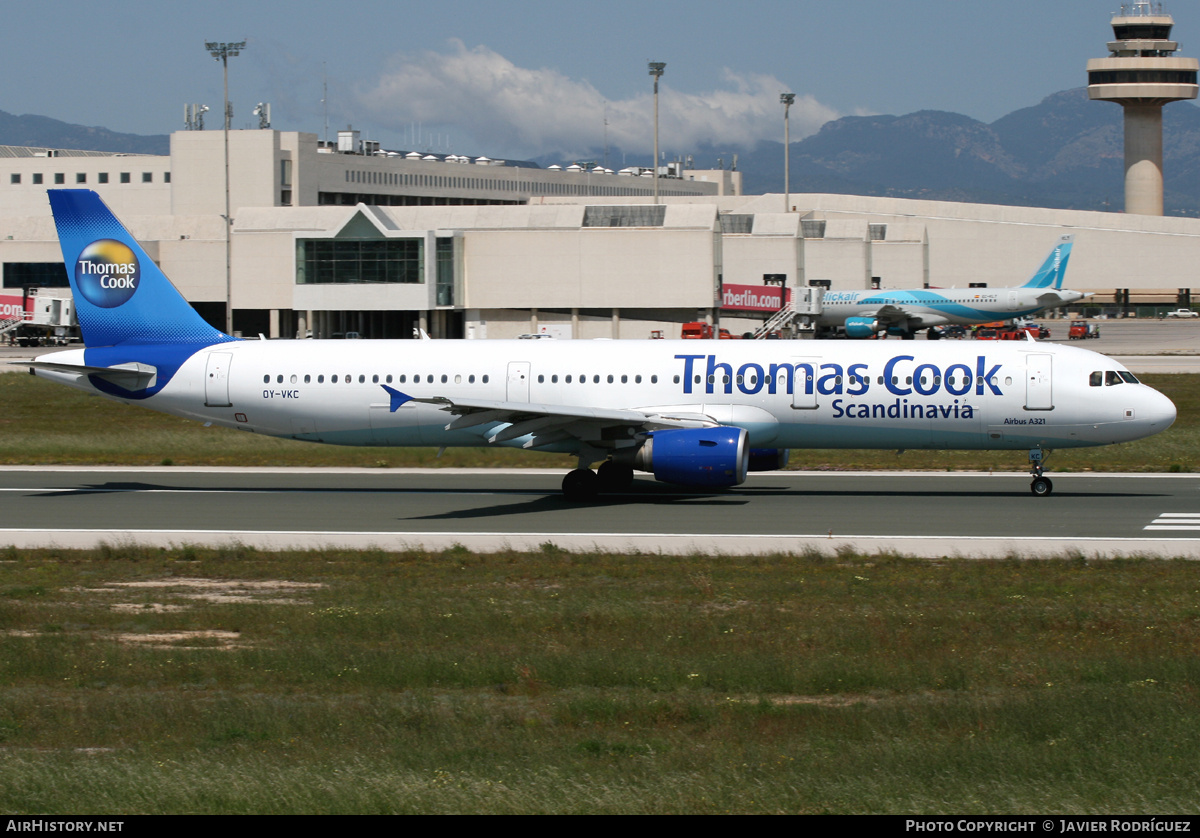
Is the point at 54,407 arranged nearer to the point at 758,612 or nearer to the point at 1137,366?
the point at 758,612

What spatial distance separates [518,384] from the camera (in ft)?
105

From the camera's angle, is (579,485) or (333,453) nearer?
(579,485)

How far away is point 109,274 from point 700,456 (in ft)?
54.1

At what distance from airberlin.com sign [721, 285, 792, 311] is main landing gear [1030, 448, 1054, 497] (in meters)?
77.3

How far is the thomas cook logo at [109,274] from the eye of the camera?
108 ft

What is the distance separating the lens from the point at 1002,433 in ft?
98.3

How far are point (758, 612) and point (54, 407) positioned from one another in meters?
43.5

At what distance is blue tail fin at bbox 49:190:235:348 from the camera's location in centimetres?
3303

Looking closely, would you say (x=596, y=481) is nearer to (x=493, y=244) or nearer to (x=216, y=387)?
(x=216, y=387)

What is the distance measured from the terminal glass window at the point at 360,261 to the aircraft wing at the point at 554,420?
235 ft

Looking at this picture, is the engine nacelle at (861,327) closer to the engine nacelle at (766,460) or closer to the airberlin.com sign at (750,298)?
the airberlin.com sign at (750,298)

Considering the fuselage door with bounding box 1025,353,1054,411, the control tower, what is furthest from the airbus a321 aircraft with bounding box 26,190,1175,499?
the control tower

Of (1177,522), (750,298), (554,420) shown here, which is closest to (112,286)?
(554,420)

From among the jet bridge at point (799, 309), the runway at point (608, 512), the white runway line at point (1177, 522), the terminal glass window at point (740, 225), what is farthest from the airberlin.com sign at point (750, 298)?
the white runway line at point (1177, 522)
